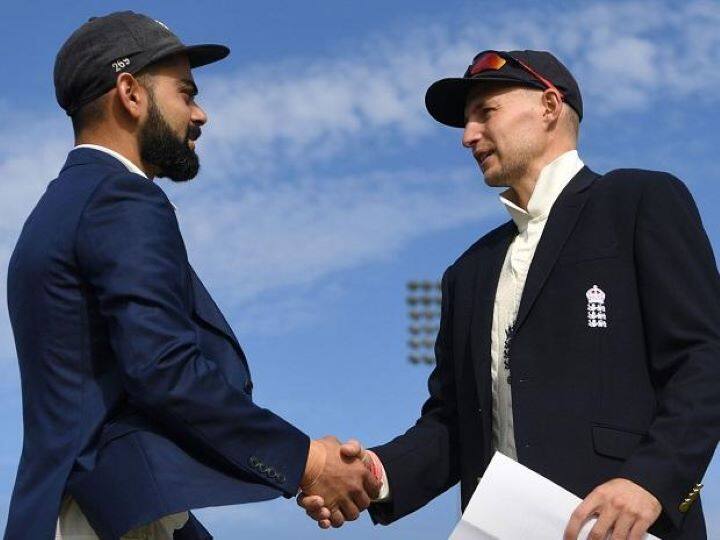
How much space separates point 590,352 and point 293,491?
1.35 m

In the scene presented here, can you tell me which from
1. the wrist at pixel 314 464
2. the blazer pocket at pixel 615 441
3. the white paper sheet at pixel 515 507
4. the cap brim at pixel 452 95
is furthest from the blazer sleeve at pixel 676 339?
the wrist at pixel 314 464

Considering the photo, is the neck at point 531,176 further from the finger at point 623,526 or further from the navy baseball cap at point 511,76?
the finger at point 623,526

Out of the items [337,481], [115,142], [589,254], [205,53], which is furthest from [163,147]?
[589,254]

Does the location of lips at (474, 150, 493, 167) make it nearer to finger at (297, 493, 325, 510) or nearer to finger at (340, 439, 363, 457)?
finger at (340, 439, 363, 457)

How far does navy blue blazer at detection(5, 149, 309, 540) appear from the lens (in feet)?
13.1

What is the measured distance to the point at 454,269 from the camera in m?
5.72

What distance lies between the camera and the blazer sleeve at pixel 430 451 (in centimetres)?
553

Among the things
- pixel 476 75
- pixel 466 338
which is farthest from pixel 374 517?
pixel 476 75

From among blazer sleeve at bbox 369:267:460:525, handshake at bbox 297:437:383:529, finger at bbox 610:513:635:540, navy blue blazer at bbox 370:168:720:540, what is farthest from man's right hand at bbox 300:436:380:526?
finger at bbox 610:513:635:540

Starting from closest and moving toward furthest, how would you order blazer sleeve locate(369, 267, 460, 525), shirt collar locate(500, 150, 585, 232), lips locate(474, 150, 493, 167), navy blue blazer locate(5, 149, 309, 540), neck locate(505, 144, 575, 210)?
navy blue blazer locate(5, 149, 309, 540) < shirt collar locate(500, 150, 585, 232) < neck locate(505, 144, 575, 210) < lips locate(474, 150, 493, 167) < blazer sleeve locate(369, 267, 460, 525)

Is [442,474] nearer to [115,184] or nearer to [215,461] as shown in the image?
[215,461]

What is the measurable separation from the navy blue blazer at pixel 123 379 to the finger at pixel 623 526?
1.19 metres

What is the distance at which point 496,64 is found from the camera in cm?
546

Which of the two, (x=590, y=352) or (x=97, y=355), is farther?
(x=590, y=352)
